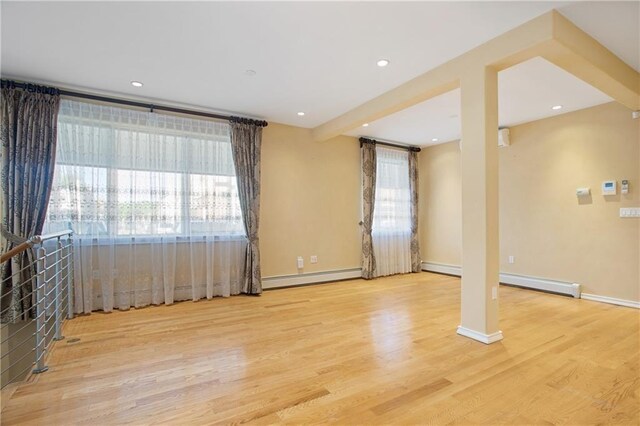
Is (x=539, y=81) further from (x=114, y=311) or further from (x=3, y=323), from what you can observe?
(x=3, y=323)

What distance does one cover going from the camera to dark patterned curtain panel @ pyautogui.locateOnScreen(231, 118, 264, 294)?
4.79 metres

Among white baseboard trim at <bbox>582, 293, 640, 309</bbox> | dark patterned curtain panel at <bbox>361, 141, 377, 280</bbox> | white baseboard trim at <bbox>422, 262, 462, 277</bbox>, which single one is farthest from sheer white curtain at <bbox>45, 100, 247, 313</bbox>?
white baseboard trim at <bbox>582, 293, 640, 309</bbox>

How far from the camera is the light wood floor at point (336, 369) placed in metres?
1.91

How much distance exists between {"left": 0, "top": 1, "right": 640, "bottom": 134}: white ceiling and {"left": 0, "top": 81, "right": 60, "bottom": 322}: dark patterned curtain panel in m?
0.27

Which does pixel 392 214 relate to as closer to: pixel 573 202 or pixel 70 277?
pixel 573 202

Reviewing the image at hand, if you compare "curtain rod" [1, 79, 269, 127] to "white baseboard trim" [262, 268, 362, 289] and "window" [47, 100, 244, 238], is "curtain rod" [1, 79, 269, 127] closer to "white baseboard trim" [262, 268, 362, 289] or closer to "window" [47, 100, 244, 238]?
"window" [47, 100, 244, 238]

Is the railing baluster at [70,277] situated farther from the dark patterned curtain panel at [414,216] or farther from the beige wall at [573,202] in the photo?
the beige wall at [573,202]

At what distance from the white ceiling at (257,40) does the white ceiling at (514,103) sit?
0.60 m

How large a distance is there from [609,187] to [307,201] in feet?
14.3

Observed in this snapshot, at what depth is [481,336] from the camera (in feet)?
9.55

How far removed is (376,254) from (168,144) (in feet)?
13.5

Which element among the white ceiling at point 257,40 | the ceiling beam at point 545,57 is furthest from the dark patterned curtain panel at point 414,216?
the white ceiling at point 257,40

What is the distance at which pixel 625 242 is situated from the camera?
4.23 m

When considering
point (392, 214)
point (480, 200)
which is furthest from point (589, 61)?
point (392, 214)
